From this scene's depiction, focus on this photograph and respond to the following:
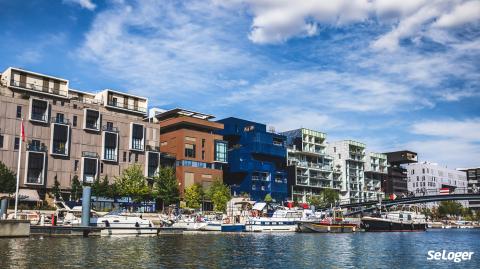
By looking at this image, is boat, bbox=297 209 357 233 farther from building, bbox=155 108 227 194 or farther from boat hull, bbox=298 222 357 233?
building, bbox=155 108 227 194

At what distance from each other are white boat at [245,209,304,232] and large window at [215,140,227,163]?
122 ft

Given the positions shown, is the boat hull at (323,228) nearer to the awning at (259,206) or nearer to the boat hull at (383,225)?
the awning at (259,206)

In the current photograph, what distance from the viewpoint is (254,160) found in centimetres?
15100

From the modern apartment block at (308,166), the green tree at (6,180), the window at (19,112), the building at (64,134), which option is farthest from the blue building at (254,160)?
the green tree at (6,180)

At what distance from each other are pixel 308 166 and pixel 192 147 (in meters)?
55.2

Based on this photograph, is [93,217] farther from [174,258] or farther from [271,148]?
[271,148]

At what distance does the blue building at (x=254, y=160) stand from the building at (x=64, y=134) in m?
33.6

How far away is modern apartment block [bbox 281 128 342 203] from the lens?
169125 millimetres

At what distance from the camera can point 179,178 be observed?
126625 millimetres

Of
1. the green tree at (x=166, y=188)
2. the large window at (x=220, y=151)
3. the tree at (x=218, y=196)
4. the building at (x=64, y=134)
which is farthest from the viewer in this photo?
the large window at (x=220, y=151)

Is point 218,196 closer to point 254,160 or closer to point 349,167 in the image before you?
point 254,160

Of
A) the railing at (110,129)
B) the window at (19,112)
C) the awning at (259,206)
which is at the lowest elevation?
the awning at (259,206)

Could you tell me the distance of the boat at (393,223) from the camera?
12138cm

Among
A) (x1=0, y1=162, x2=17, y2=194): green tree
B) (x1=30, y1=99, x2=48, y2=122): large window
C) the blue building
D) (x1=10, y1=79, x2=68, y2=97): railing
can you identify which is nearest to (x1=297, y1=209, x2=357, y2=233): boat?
the blue building
